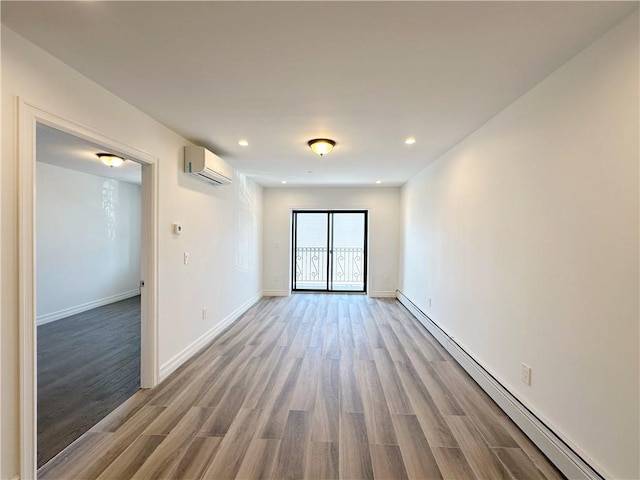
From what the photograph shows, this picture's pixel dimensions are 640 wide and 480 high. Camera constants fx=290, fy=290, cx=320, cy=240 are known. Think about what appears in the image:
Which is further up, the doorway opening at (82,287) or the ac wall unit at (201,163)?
the ac wall unit at (201,163)

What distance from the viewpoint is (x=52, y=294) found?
4566 mm

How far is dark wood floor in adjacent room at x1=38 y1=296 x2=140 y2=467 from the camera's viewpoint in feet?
6.66

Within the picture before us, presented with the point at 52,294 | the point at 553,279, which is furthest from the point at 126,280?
the point at 553,279

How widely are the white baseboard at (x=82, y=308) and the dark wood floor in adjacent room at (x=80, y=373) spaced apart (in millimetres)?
108

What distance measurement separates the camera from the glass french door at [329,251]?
22.4 feet

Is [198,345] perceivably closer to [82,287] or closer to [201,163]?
[201,163]

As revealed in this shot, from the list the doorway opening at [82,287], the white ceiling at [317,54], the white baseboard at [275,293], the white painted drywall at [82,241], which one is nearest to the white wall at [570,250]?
the white ceiling at [317,54]

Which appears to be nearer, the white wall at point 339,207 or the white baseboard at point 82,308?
the white baseboard at point 82,308

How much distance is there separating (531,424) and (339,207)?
196 inches

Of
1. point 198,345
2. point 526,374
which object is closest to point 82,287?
point 198,345

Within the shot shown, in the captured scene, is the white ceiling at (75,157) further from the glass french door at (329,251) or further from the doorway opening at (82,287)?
the glass french door at (329,251)

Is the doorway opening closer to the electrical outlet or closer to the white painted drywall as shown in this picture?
the white painted drywall

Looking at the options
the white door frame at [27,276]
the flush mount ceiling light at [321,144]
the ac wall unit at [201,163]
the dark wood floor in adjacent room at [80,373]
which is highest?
the flush mount ceiling light at [321,144]

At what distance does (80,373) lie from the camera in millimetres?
2805
